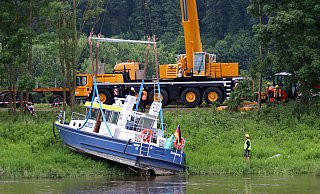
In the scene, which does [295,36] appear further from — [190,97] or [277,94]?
[190,97]

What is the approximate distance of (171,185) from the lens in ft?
111

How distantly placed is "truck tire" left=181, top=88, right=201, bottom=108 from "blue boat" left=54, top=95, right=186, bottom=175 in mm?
13985

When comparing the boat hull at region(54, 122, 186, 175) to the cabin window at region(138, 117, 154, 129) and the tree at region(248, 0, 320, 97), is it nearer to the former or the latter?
the cabin window at region(138, 117, 154, 129)

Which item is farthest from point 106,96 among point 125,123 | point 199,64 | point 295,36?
point 125,123

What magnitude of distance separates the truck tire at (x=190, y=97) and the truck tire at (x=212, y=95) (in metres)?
0.44

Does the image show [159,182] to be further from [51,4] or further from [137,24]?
[137,24]

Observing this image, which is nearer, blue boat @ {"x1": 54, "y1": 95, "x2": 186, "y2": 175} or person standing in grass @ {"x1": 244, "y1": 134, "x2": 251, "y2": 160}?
blue boat @ {"x1": 54, "y1": 95, "x2": 186, "y2": 175}

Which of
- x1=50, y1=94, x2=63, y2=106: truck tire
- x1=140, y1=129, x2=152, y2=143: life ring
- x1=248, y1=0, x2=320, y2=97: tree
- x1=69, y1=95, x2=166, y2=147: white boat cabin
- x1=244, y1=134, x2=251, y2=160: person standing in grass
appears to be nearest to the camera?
x1=140, y1=129, x2=152, y2=143: life ring

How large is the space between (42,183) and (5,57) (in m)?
13.0

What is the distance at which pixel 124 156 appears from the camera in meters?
37.1

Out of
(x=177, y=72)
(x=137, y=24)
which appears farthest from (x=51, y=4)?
(x=137, y=24)

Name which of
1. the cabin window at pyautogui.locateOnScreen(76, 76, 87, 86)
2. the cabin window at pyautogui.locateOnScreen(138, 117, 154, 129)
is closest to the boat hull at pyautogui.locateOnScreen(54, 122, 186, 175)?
the cabin window at pyautogui.locateOnScreen(138, 117, 154, 129)

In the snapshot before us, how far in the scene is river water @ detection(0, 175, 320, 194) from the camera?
1264 inches

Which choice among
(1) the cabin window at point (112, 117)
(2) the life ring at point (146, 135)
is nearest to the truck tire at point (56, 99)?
(1) the cabin window at point (112, 117)
